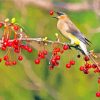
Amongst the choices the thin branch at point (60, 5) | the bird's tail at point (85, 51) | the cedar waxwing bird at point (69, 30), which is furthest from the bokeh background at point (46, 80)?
the thin branch at point (60, 5)

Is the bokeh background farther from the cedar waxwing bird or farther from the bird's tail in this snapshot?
the bird's tail

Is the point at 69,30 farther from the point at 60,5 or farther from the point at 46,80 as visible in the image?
the point at 60,5

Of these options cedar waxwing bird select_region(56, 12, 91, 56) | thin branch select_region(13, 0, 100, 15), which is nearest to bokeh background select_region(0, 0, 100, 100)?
cedar waxwing bird select_region(56, 12, 91, 56)

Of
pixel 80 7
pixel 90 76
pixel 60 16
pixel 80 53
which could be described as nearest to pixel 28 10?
pixel 80 7

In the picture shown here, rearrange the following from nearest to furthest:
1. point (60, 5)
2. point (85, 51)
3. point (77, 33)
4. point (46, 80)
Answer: point (85, 51), point (77, 33), point (46, 80), point (60, 5)

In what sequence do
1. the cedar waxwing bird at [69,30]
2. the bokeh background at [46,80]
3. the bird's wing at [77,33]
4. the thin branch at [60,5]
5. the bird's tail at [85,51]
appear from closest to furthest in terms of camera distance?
the bird's tail at [85,51] < the bird's wing at [77,33] < the cedar waxwing bird at [69,30] < the bokeh background at [46,80] < the thin branch at [60,5]

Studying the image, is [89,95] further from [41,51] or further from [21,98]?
[41,51]

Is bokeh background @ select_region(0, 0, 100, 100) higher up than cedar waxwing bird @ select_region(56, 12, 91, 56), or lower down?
higher up

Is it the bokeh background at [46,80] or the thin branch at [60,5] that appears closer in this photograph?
the bokeh background at [46,80]

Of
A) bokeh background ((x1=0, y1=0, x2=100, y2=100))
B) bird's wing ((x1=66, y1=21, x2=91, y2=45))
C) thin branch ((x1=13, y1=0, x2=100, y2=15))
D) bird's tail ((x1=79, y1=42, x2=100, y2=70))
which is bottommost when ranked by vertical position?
bird's tail ((x1=79, y1=42, x2=100, y2=70))

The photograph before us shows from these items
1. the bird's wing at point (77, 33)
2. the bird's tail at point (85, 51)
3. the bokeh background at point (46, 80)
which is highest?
the bokeh background at point (46, 80)

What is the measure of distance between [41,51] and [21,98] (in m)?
4.33

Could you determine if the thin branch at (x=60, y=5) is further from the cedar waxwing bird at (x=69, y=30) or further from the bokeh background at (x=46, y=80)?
the cedar waxwing bird at (x=69, y=30)

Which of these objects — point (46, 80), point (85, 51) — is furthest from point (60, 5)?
point (85, 51)
